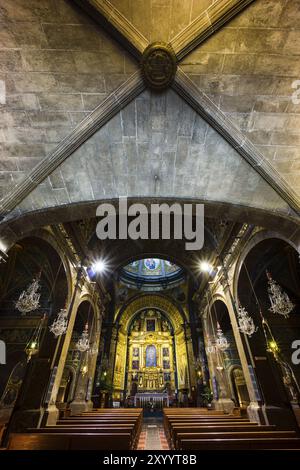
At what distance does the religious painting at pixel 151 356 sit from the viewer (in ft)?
68.3

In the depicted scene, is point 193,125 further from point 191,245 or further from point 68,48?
point 191,245

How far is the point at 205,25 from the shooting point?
11.0ft

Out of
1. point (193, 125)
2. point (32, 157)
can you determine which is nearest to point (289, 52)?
point (193, 125)

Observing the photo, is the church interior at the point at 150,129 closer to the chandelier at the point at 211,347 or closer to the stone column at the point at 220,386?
the stone column at the point at 220,386

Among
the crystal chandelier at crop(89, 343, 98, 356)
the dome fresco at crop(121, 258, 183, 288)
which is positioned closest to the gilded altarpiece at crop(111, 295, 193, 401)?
the dome fresco at crop(121, 258, 183, 288)

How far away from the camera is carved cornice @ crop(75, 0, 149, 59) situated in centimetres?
323

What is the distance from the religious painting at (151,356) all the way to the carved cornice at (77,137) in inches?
841

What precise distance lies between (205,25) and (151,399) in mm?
21945

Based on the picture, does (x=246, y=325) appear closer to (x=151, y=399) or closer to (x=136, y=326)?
(x=151, y=399)

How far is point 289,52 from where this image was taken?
3.38 m

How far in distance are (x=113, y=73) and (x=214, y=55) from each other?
5.77 feet
